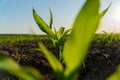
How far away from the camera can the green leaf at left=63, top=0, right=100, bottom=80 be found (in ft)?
1.85

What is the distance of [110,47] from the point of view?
11.9 ft

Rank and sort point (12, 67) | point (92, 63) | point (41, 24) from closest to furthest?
1. point (12, 67)
2. point (41, 24)
3. point (92, 63)

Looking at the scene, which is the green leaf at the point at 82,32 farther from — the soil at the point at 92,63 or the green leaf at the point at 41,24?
the soil at the point at 92,63

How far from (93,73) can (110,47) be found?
0.99m

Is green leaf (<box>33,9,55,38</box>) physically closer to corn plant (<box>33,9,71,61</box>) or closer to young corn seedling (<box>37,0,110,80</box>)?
corn plant (<box>33,9,71,61</box>)

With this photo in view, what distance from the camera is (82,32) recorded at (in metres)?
0.57

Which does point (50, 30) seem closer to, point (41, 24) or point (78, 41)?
point (41, 24)

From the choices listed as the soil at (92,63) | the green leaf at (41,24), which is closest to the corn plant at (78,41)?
the green leaf at (41,24)

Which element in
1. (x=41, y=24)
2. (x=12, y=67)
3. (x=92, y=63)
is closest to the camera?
(x=12, y=67)

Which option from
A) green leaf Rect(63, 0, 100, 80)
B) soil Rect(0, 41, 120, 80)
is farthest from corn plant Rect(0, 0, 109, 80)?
soil Rect(0, 41, 120, 80)

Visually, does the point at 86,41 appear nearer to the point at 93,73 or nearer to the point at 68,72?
the point at 68,72

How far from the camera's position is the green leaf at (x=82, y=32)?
0.56 meters

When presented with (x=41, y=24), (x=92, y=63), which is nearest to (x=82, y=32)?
(x=41, y=24)

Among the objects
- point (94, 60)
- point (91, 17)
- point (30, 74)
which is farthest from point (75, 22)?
point (94, 60)
